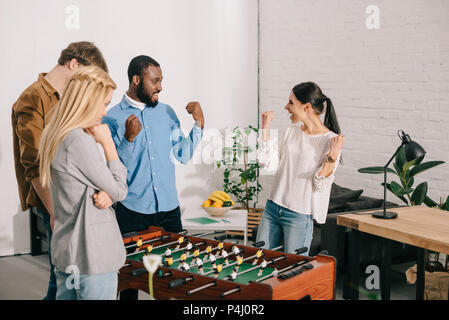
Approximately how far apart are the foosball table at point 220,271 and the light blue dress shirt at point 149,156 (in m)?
0.24

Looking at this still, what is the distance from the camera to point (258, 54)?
5672 mm

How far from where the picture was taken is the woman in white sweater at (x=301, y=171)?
8.64 ft

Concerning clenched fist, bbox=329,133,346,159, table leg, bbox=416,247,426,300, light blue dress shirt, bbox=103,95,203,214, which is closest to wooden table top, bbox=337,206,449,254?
table leg, bbox=416,247,426,300

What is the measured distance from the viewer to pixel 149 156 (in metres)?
2.71

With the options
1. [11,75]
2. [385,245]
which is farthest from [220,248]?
[11,75]

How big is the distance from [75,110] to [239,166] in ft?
12.8

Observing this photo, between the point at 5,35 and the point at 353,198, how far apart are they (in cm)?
317

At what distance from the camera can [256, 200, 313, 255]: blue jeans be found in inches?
104

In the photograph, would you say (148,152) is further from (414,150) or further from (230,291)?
(414,150)

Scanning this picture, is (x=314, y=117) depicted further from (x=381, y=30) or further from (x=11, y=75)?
(x=11, y=75)

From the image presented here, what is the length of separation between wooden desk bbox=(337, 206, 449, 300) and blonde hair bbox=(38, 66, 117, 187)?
1.65 m

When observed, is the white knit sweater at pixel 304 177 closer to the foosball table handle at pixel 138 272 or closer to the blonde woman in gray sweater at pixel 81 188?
the foosball table handle at pixel 138 272

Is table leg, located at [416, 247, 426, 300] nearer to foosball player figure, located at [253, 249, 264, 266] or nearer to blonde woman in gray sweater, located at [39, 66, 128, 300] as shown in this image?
foosball player figure, located at [253, 249, 264, 266]

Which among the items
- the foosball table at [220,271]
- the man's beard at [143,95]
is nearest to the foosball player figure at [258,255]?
the foosball table at [220,271]
